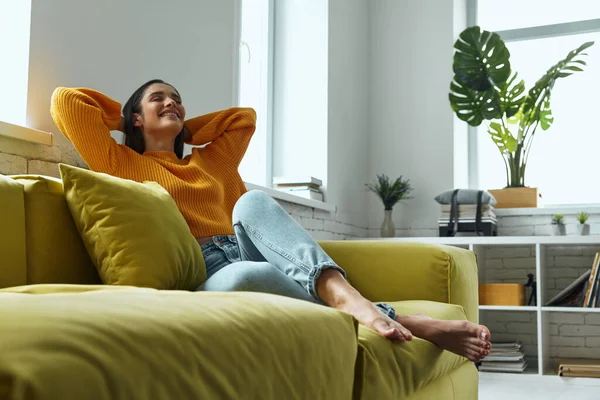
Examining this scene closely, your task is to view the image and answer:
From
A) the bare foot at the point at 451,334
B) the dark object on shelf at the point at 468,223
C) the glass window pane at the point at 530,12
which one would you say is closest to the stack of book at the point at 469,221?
→ the dark object on shelf at the point at 468,223

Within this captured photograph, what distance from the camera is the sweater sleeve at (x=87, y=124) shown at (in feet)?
6.63

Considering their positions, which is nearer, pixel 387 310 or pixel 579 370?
pixel 387 310

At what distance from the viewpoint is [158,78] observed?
8.72 feet

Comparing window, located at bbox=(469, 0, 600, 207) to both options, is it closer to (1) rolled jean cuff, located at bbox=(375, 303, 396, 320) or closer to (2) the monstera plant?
(2) the monstera plant

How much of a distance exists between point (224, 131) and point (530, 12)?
9.76ft

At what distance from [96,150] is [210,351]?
4.58 ft

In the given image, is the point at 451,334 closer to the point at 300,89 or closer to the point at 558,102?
the point at 300,89

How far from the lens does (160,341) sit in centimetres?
76

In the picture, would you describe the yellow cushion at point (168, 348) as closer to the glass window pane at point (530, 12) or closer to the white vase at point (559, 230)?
the white vase at point (559, 230)

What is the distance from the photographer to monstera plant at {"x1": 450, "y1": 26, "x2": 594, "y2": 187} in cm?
427

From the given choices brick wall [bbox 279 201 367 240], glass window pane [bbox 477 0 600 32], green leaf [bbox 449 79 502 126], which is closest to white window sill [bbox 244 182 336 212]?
brick wall [bbox 279 201 367 240]

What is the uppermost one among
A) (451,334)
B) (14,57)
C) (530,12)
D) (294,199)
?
(530,12)

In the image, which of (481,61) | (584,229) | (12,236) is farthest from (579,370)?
(12,236)

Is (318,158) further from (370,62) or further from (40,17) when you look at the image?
(40,17)
